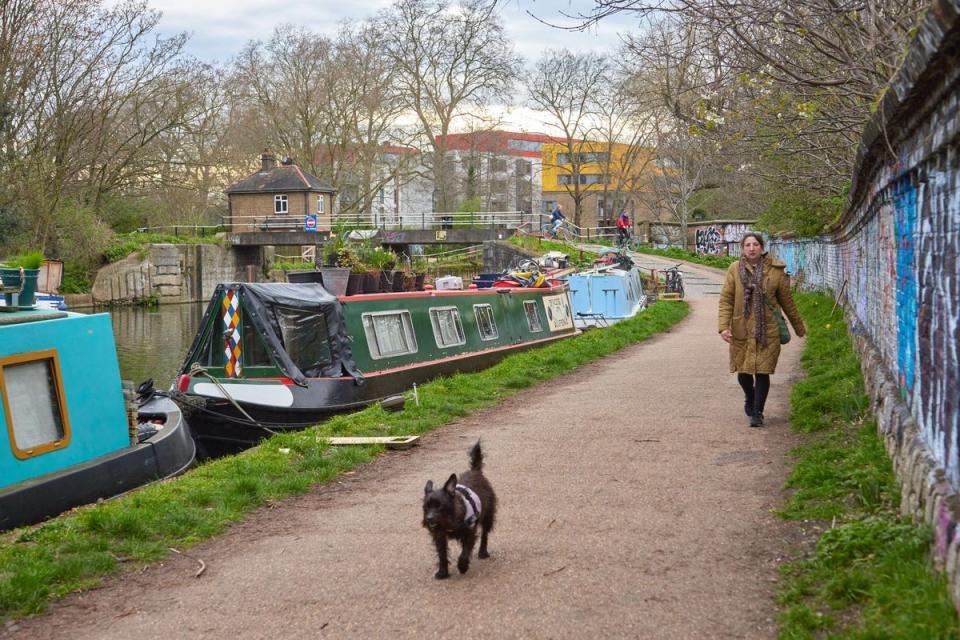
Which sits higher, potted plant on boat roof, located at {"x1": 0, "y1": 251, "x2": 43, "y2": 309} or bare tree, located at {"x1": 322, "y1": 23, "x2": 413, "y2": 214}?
bare tree, located at {"x1": 322, "y1": 23, "x2": 413, "y2": 214}

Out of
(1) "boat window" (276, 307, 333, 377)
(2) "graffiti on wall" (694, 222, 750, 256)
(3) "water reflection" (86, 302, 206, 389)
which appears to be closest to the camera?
(1) "boat window" (276, 307, 333, 377)

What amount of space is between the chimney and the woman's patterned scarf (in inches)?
2038

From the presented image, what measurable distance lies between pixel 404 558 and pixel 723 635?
196 cm

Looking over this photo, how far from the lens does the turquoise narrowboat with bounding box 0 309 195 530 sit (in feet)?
26.3

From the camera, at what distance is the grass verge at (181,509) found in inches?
221

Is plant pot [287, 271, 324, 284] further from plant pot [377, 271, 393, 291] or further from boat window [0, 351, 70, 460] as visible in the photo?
boat window [0, 351, 70, 460]

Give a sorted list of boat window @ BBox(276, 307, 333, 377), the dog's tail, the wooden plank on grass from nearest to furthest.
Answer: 1. the dog's tail
2. the wooden plank on grass
3. boat window @ BBox(276, 307, 333, 377)

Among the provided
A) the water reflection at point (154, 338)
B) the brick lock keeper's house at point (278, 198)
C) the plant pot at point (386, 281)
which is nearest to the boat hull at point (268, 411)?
the plant pot at point (386, 281)

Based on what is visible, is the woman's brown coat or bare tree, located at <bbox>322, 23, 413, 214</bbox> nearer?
the woman's brown coat

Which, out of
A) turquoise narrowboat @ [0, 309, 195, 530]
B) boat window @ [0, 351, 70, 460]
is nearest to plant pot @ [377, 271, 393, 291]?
turquoise narrowboat @ [0, 309, 195, 530]

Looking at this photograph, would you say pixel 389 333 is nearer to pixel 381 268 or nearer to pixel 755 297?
pixel 381 268

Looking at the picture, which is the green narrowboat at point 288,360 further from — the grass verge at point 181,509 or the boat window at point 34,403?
the boat window at point 34,403

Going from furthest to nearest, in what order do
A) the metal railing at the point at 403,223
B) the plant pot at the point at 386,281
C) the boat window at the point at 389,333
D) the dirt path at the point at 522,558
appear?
the metal railing at the point at 403,223 → the plant pot at the point at 386,281 → the boat window at the point at 389,333 → the dirt path at the point at 522,558

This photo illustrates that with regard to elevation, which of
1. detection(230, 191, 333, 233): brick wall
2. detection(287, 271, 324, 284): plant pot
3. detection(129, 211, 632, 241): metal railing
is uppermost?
detection(230, 191, 333, 233): brick wall
